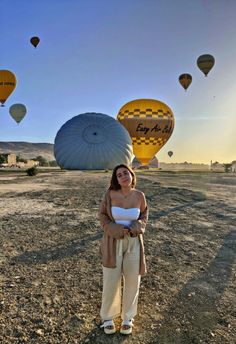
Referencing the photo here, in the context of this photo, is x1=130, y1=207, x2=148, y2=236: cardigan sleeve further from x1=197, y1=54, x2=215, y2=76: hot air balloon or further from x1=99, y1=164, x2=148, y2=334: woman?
x1=197, y1=54, x2=215, y2=76: hot air balloon

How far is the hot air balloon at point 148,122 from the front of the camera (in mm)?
46438

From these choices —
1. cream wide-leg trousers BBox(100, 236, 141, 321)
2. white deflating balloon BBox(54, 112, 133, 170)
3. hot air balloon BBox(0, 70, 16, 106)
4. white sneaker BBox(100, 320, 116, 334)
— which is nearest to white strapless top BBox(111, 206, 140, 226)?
cream wide-leg trousers BBox(100, 236, 141, 321)

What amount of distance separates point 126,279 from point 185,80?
47.4m

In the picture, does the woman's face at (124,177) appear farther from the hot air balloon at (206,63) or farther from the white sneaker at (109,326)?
the hot air balloon at (206,63)

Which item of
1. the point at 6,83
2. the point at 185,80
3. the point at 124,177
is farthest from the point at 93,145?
the point at 124,177

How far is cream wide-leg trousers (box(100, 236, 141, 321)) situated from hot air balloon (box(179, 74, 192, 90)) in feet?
155

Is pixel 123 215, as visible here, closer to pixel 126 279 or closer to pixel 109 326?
pixel 126 279

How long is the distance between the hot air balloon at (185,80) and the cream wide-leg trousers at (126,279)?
47.2m

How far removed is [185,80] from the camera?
47.8 m

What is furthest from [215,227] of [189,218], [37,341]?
[37,341]

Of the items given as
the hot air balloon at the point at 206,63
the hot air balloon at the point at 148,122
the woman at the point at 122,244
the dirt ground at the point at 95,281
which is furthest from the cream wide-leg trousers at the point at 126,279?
the hot air balloon at the point at 148,122

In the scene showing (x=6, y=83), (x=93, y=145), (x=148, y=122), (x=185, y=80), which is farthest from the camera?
(x=93, y=145)

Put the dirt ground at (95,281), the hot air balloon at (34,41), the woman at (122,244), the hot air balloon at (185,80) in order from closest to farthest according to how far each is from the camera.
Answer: the woman at (122,244)
the dirt ground at (95,281)
the hot air balloon at (34,41)
the hot air balloon at (185,80)

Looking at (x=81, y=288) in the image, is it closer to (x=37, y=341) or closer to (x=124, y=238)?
(x=37, y=341)
